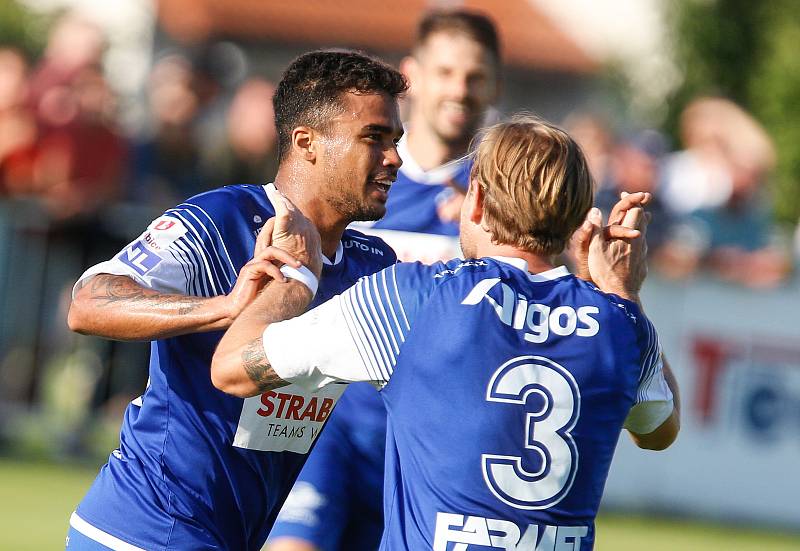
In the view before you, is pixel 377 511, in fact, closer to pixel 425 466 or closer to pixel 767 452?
pixel 425 466

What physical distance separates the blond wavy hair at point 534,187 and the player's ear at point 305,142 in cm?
101

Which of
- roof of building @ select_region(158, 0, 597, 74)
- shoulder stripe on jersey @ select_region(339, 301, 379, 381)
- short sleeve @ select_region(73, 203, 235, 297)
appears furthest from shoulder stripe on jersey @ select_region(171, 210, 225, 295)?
roof of building @ select_region(158, 0, 597, 74)

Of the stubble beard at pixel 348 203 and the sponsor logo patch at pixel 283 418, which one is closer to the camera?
the sponsor logo patch at pixel 283 418

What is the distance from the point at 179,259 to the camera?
4.19m

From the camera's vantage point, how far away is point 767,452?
1146cm

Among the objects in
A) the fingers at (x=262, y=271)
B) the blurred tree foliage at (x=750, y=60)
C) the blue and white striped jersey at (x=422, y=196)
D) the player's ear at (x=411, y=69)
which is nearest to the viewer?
the fingers at (x=262, y=271)

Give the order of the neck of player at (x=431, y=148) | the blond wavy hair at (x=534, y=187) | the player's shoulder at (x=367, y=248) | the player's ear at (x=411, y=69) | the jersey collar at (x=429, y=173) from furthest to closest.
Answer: the player's ear at (x=411, y=69), the neck of player at (x=431, y=148), the jersey collar at (x=429, y=173), the player's shoulder at (x=367, y=248), the blond wavy hair at (x=534, y=187)

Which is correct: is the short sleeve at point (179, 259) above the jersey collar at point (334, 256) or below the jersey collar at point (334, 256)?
below

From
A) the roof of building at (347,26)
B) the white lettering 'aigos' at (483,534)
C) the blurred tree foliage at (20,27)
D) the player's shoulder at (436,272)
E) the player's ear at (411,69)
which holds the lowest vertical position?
the white lettering 'aigos' at (483,534)

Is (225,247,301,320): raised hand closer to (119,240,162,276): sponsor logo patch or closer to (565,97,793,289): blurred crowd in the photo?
(119,240,162,276): sponsor logo patch

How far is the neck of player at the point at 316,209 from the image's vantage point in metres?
4.69

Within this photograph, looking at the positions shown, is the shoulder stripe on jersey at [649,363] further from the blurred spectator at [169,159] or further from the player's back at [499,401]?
the blurred spectator at [169,159]

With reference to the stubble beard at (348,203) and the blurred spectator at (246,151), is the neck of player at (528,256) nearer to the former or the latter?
the stubble beard at (348,203)

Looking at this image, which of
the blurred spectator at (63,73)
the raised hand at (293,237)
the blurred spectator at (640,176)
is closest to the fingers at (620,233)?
the raised hand at (293,237)
